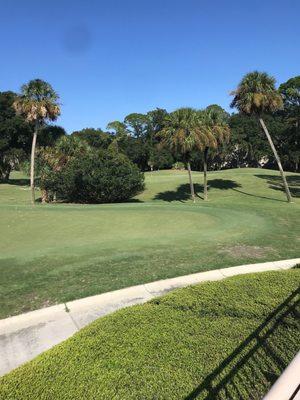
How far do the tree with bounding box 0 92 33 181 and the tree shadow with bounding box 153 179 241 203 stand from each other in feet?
83.1

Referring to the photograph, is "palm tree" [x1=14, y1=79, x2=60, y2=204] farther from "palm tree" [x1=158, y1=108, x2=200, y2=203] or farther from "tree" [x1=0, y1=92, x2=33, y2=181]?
"tree" [x1=0, y1=92, x2=33, y2=181]

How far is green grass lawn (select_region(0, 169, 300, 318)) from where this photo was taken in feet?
30.7

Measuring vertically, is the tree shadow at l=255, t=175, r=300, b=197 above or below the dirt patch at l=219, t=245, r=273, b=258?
above

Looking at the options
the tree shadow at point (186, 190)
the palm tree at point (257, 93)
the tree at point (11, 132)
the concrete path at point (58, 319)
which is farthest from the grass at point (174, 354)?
the tree at point (11, 132)

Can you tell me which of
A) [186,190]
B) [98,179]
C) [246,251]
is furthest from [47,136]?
[246,251]

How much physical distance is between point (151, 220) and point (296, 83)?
50.1m

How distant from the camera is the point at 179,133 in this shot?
94.7ft

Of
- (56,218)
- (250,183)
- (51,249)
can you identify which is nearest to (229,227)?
(51,249)

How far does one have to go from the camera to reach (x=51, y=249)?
1255cm

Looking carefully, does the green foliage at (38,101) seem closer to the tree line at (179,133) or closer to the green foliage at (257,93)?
the tree line at (179,133)

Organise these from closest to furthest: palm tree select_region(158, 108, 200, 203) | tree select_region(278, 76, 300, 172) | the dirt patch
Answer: the dirt patch
palm tree select_region(158, 108, 200, 203)
tree select_region(278, 76, 300, 172)

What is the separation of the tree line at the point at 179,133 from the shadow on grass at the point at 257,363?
22.2 meters

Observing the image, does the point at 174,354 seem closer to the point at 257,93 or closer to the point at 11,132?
the point at 257,93

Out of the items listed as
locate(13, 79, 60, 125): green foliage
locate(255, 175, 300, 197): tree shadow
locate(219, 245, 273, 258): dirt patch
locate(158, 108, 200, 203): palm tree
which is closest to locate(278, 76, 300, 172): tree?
locate(255, 175, 300, 197): tree shadow
